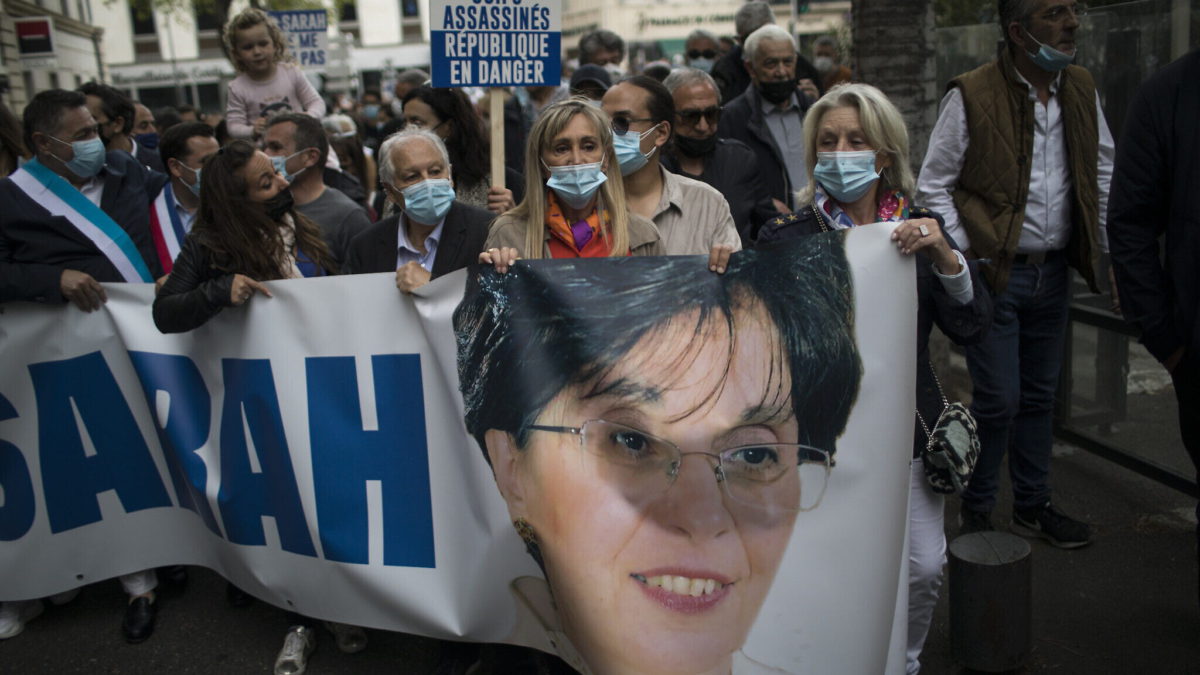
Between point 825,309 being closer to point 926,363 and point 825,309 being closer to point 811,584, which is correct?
point 926,363

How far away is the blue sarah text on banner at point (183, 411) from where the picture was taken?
404 cm

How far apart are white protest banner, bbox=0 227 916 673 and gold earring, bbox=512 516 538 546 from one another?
33 millimetres

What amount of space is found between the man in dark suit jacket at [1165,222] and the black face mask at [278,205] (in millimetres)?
2829

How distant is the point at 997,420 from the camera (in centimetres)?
419

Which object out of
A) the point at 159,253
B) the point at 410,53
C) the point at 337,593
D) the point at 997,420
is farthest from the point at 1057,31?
the point at 410,53

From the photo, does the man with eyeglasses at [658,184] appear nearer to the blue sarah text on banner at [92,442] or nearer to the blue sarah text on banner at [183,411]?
the blue sarah text on banner at [183,411]

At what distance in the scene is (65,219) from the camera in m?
4.40

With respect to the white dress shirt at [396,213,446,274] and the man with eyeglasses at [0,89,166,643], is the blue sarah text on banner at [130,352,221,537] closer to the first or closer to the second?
the man with eyeglasses at [0,89,166,643]

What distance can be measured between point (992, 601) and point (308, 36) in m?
11.5

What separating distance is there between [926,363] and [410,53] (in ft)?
164

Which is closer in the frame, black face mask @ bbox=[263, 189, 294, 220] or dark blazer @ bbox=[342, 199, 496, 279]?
dark blazer @ bbox=[342, 199, 496, 279]

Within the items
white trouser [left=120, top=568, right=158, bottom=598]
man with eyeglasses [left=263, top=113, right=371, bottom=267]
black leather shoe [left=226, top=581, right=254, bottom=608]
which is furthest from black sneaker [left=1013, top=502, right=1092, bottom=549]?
white trouser [left=120, top=568, right=158, bottom=598]

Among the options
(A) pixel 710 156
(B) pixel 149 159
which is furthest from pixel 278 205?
(B) pixel 149 159

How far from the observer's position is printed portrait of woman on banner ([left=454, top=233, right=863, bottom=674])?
282 cm
